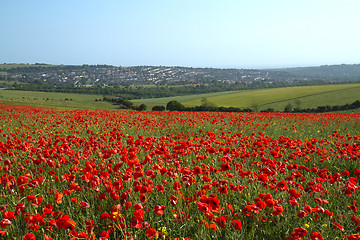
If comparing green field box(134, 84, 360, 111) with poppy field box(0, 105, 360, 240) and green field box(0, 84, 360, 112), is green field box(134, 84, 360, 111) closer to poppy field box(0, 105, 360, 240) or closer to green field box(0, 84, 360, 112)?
green field box(0, 84, 360, 112)

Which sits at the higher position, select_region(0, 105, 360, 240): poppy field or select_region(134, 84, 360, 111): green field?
select_region(0, 105, 360, 240): poppy field

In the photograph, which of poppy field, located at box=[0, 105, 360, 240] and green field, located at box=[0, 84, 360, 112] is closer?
poppy field, located at box=[0, 105, 360, 240]

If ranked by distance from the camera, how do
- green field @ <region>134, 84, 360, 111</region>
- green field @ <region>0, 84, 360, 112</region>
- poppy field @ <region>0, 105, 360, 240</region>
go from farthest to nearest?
green field @ <region>134, 84, 360, 111</region>
green field @ <region>0, 84, 360, 112</region>
poppy field @ <region>0, 105, 360, 240</region>

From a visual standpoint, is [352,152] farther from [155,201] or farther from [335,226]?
[155,201]

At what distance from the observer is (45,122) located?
35.5 feet

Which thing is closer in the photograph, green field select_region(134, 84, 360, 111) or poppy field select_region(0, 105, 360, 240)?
poppy field select_region(0, 105, 360, 240)

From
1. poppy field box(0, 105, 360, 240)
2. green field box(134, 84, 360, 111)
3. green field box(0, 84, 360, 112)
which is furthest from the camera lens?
green field box(134, 84, 360, 111)

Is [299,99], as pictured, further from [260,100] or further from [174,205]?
[174,205]

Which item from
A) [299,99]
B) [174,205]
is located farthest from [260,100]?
[174,205]

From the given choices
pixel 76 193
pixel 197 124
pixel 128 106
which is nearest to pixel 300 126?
pixel 197 124

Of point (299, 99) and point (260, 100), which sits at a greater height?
point (299, 99)

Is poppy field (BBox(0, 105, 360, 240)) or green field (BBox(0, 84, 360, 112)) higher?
poppy field (BBox(0, 105, 360, 240))

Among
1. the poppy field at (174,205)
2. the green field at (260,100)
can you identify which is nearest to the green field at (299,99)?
the green field at (260,100)

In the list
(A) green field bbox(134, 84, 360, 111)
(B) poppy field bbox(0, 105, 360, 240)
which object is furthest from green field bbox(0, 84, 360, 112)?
(B) poppy field bbox(0, 105, 360, 240)
